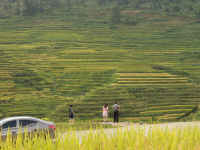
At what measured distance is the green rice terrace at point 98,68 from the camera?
15992 mm

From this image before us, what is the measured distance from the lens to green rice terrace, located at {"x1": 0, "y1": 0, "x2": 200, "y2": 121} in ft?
52.5

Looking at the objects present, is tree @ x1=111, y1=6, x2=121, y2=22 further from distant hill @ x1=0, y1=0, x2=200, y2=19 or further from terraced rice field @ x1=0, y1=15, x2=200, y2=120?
distant hill @ x1=0, y1=0, x2=200, y2=19

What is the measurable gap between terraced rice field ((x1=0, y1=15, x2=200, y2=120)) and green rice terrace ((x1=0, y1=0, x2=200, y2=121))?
0.22 feet

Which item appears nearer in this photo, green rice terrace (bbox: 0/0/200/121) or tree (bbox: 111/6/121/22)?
green rice terrace (bbox: 0/0/200/121)

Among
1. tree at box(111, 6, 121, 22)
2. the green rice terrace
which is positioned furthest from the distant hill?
the green rice terrace

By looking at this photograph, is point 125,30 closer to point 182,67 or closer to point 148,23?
point 148,23

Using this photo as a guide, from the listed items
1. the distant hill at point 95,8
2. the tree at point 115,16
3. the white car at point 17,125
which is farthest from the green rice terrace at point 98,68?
the white car at point 17,125

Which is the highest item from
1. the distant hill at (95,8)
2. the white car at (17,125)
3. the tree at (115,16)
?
the distant hill at (95,8)

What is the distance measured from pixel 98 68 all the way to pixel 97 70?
0.32m

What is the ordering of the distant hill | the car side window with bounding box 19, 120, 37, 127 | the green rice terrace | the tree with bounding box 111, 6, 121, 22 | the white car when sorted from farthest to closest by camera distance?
the distant hill, the tree with bounding box 111, 6, 121, 22, the green rice terrace, the car side window with bounding box 19, 120, 37, 127, the white car

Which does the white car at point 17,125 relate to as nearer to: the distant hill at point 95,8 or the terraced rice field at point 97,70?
the terraced rice field at point 97,70

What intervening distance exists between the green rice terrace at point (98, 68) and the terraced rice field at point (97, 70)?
0.07m

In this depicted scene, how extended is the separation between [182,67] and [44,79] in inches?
485

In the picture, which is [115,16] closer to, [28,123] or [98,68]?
[98,68]
